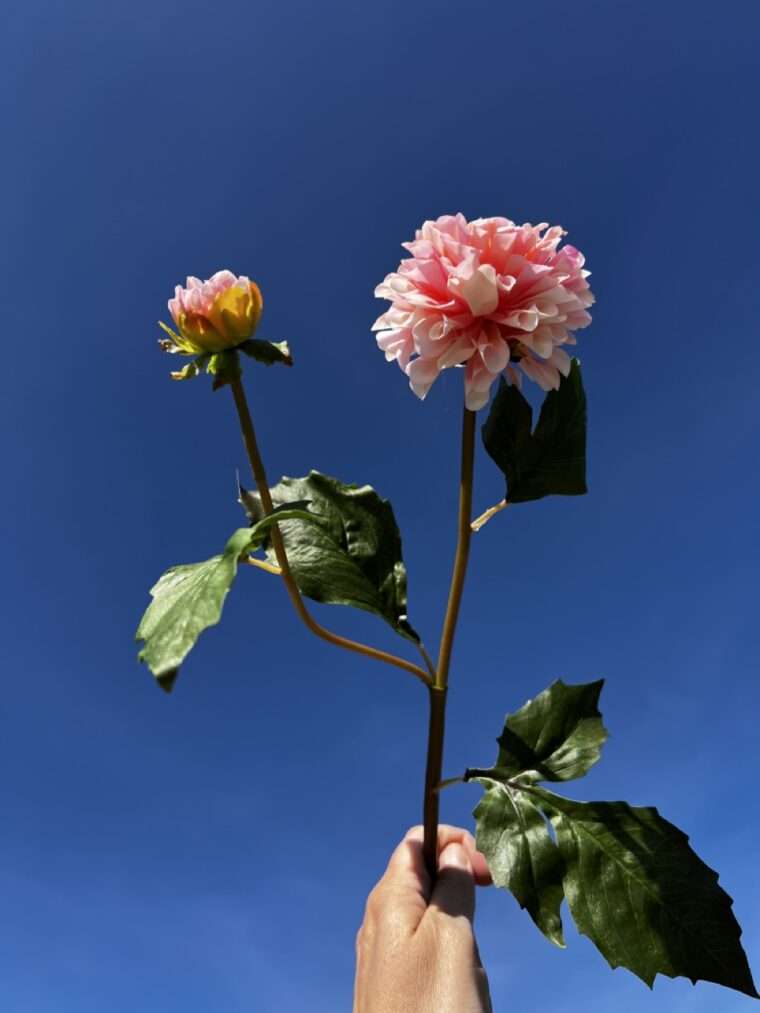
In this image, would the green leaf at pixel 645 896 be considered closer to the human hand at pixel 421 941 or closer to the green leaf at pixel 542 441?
the human hand at pixel 421 941

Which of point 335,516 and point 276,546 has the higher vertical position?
point 335,516

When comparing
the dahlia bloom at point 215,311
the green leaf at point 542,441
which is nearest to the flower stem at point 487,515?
the green leaf at point 542,441

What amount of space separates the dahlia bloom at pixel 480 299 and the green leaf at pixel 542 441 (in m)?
0.15

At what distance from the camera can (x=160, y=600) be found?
3.23 ft

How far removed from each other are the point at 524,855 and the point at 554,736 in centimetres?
21

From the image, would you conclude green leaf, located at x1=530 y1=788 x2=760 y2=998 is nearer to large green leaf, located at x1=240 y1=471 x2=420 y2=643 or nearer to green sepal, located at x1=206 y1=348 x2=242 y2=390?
large green leaf, located at x1=240 y1=471 x2=420 y2=643

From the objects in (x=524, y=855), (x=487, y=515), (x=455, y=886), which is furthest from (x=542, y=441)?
(x=455, y=886)

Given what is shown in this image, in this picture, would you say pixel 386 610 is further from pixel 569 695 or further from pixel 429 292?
pixel 429 292

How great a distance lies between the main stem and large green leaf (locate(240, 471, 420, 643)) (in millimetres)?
65

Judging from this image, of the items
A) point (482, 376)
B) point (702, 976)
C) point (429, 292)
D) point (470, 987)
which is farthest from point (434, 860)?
point (429, 292)

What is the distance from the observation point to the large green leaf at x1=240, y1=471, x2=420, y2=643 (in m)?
1.20

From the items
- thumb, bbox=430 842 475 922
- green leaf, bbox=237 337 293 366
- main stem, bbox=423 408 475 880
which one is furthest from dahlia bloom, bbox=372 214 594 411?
thumb, bbox=430 842 475 922

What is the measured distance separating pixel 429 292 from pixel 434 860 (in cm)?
103

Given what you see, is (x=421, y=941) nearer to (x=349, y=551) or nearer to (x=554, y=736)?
(x=554, y=736)
